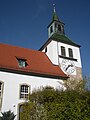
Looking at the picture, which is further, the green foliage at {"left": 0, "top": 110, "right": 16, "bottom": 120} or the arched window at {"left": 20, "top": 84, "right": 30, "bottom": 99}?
the arched window at {"left": 20, "top": 84, "right": 30, "bottom": 99}

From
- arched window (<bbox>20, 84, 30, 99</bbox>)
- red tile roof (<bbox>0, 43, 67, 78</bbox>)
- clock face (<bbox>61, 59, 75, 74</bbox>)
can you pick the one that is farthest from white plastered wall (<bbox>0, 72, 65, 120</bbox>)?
clock face (<bbox>61, 59, 75, 74</bbox>)

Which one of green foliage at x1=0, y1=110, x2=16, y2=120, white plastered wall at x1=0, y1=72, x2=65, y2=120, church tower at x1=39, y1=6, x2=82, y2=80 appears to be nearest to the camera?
green foliage at x1=0, y1=110, x2=16, y2=120

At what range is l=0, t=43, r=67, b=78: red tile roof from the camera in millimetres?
20844

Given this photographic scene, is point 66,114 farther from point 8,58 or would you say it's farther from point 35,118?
point 8,58

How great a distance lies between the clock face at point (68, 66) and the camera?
25297mm

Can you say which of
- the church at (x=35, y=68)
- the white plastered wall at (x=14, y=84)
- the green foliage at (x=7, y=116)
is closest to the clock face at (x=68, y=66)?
the church at (x=35, y=68)

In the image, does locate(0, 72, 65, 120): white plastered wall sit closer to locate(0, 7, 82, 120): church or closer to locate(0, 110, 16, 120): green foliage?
locate(0, 7, 82, 120): church

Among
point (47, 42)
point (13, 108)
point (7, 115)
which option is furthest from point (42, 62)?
point (7, 115)

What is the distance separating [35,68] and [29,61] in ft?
6.01

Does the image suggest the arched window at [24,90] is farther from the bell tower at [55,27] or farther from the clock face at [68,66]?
the bell tower at [55,27]

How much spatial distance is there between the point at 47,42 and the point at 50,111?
17.1 meters

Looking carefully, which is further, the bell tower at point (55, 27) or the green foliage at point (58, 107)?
the bell tower at point (55, 27)

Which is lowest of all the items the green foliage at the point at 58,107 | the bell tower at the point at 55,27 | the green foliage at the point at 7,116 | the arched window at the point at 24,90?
the green foliage at the point at 7,116

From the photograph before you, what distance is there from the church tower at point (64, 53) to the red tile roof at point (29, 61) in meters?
1.08
